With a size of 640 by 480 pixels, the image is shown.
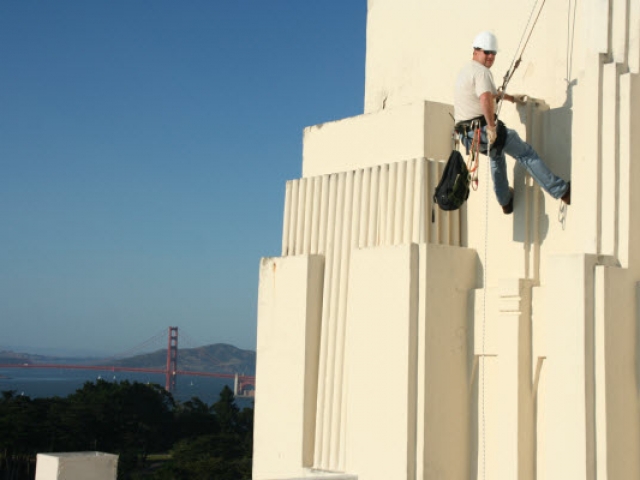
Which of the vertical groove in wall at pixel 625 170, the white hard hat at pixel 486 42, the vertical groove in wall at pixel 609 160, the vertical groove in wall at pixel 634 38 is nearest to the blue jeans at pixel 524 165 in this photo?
the vertical groove in wall at pixel 609 160

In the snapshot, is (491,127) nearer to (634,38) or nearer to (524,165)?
(524,165)

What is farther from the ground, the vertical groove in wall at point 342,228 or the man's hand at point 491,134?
the man's hand at point 491,134

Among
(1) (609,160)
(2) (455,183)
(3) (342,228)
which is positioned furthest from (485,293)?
(3) (342,228)

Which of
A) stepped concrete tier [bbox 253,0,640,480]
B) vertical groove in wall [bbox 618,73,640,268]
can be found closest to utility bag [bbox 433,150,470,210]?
stepped concrete tier [bbox 253,0,640,480]

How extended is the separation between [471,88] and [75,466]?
618 cm

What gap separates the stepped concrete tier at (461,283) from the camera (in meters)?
7.00

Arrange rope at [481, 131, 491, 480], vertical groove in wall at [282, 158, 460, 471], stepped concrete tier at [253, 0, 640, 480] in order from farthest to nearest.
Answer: vertical groove in wall at [282, 158, 460, 471], rope at [481, 131, 491, 480], stepped concrete tier at [253, 0, 640, 480]

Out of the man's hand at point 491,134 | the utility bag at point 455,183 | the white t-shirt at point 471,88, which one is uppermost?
the white t-shirt at point 471,88

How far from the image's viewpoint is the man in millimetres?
7652

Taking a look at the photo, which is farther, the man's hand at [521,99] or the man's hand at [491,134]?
the man's hand at [521,99]

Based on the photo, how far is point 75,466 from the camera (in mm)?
10398

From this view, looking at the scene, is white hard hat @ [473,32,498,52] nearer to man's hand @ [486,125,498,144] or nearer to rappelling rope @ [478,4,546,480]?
rappelling rope @ [478,4,546,480]

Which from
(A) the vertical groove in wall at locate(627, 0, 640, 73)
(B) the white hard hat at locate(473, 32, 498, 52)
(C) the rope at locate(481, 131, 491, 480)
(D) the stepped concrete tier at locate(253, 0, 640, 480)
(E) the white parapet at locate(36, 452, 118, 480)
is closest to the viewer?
(D) the stepped concrete tier at locate(253, 0, 640, 480)

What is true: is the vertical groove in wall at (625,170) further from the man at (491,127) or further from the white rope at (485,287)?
the white rope at (485,287)
